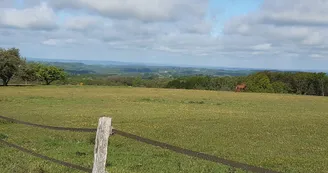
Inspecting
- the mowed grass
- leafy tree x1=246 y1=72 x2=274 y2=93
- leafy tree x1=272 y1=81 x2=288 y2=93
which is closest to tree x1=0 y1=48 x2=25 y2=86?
the mowed grass

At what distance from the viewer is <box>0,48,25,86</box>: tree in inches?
2955

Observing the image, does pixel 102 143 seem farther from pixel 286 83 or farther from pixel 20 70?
pixel 286 83

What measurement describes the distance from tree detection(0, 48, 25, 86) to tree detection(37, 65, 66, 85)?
439 inches

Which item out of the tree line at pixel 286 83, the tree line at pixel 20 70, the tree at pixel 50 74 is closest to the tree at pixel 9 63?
the tree line at pixel 20 70

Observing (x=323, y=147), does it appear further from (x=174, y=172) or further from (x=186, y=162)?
(x=174, y=172)

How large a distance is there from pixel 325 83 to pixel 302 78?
22.7ft

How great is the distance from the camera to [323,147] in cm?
1545

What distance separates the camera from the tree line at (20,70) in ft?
248

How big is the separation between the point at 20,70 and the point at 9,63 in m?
4.21

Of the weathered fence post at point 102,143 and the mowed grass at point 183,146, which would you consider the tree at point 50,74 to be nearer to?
the mowed grass at point 183,146

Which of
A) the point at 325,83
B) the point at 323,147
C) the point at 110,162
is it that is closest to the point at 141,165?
the point at 110,162

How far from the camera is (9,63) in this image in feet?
247

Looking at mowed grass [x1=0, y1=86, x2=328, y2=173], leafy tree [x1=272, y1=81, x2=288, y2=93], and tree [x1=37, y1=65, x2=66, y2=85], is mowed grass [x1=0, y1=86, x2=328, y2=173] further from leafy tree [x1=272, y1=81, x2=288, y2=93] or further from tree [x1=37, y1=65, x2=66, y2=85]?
leafy tree [x1=272, y1=81, x2=288, y2=93]

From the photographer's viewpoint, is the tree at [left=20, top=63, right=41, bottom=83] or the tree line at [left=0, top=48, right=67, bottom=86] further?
the tree at [left=20, top=63, right=41, bottom=83]
